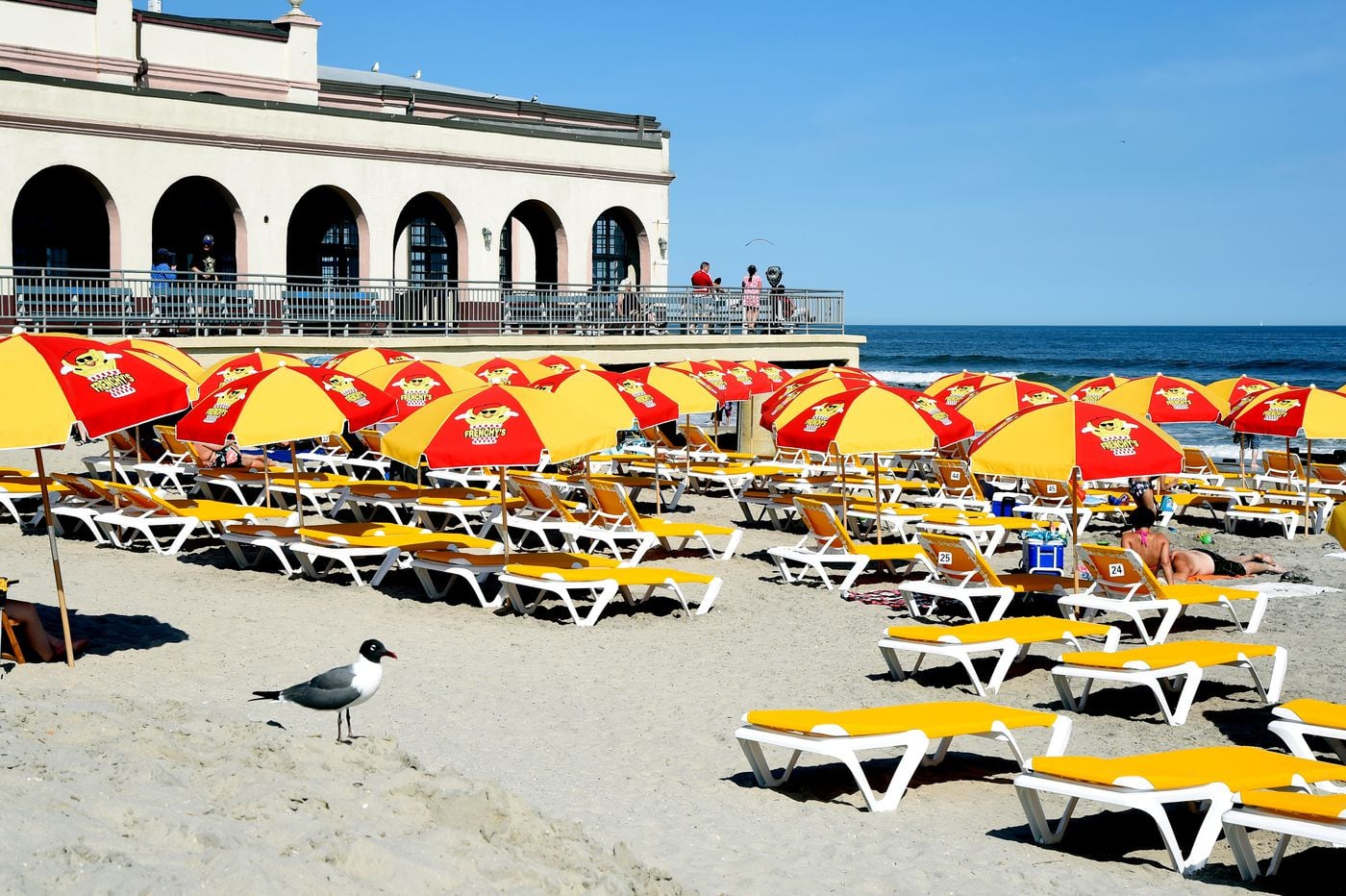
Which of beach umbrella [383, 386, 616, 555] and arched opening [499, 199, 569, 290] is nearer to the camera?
beach umbrella [383, 386, 616, 555]

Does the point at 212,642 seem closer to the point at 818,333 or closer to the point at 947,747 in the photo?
the point at 947,747

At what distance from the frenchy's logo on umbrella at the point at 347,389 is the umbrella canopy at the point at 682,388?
13.3ft

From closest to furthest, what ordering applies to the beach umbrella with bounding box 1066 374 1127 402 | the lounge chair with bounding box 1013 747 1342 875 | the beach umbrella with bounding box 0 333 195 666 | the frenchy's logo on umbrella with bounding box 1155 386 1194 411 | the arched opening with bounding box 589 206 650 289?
the lounge chair with bounding box 1013 747 1342 875
the beach umbrella with bounding box 0 333 195 666
the frenchy's logo on umbrella with bounding box 1155 386 1194 411
the beach umbrella with bounding box 1066 374 1127 402
the arched opening with bounding box 589 206 650 289

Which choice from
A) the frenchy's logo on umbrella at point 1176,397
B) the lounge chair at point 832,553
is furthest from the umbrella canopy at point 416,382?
the frenchy's logo on umbrella at point 1176,397

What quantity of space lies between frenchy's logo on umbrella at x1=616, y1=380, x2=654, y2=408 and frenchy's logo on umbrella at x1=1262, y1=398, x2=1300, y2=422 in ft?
24.5

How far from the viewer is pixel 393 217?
96.3ft

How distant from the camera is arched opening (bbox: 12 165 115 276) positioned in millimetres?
26578

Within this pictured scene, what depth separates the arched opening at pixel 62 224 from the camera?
26578 mm

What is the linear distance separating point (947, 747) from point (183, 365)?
10.6 m

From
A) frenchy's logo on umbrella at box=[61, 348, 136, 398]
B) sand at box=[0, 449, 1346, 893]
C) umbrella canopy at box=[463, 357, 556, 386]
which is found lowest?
sand at box=[0, 449, 1346, 893]

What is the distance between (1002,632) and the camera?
9773mm

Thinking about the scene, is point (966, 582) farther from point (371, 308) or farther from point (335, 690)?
point (371, 308)

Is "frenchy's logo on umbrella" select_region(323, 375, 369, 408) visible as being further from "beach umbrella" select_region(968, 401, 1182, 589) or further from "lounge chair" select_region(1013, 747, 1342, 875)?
"lounge chair" select_region(1013, 747, 1342, 875)

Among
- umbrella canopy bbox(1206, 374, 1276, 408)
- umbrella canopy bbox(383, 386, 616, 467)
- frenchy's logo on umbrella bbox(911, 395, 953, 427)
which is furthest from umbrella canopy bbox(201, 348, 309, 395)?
umbrella canopy bbox(1206, 374, 1276, 408)
